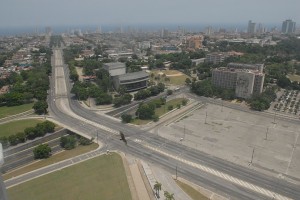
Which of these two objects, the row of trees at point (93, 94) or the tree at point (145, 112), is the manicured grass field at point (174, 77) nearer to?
the row of trees at point (93, 94)

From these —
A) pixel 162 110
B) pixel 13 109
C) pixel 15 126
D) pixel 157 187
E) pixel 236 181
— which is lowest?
pixel 162 110

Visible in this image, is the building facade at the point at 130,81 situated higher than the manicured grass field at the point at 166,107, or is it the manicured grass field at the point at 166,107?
the building facade at the point at 130,81

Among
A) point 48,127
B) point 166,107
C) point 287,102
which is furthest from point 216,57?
point 48,127

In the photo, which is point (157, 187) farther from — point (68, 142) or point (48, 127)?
point (48, 127)

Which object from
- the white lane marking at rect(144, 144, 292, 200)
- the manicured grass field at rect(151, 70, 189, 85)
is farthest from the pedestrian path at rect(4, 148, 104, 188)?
the manicured grass field at rect(151, 70, 189, 85)

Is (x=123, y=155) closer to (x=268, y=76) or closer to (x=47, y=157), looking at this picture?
(x=47, y=157)

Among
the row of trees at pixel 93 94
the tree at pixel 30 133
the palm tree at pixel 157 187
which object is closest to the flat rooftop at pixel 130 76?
the row of trees at pixel 93 94

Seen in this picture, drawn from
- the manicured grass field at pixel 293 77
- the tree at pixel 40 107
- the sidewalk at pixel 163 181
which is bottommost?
the manicured grass field at pixel 293 77
